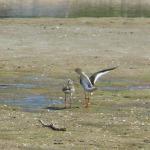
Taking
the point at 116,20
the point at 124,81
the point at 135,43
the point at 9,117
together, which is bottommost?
the point at 116,20

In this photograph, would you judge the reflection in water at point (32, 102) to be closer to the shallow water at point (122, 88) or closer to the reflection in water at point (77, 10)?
the shallow water at point (122, 88)

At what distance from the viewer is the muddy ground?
532 inches

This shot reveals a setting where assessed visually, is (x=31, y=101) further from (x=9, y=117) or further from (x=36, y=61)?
(x=36, y=61)

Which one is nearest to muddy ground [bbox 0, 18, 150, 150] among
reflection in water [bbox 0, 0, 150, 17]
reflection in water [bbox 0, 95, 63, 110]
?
reflection in water [bbox 0, 95, 63, 110]

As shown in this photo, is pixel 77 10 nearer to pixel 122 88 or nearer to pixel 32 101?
pixel 122 88

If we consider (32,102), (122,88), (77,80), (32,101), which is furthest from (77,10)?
(32,102)

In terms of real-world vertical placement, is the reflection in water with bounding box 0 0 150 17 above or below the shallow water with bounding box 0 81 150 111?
below

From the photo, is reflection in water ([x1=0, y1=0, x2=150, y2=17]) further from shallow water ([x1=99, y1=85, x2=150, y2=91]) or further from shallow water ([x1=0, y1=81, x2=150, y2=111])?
shallow water ([x1=0, y1=81, x2=150, y2=111])

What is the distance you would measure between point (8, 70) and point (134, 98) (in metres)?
6.20

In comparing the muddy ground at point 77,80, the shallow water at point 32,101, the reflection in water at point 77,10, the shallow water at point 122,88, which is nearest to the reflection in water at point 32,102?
the shallow water at point 32,101

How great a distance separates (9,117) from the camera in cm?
1560

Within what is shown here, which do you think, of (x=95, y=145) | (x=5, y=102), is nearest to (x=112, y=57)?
(x=5, y=102)

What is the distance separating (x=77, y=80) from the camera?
73.4 feet

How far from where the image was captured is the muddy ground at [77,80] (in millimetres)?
13508
